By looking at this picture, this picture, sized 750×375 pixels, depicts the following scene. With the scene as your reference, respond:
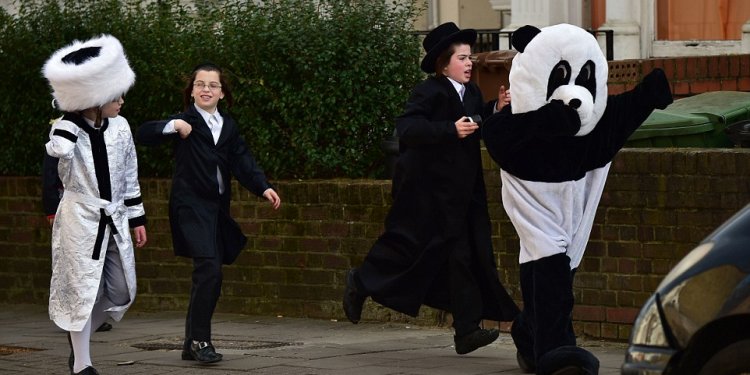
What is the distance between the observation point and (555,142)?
8.76 meters

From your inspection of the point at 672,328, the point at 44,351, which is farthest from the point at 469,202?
the point at 672,328

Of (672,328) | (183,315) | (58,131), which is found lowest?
(183,315)

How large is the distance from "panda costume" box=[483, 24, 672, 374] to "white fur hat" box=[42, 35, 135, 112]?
2144 mm

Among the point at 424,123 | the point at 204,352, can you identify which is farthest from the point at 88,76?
the point at 424,123

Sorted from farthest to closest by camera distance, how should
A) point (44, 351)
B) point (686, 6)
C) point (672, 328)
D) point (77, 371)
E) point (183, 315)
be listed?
point (686, 6)
point (183, 315)
point (44, 351)
point (77, 371)
point (672, 328)

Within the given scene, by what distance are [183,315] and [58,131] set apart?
3.61m

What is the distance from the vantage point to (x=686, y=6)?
17453 mm

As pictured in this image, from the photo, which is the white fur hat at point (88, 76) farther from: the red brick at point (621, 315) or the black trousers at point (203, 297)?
the red brick at point (621, 315)

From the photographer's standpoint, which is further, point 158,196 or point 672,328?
point 158,196

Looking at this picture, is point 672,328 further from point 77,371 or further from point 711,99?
point 711,99

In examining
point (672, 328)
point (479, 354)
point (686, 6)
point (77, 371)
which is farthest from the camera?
point (686, 6)

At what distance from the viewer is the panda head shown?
28.5 ft

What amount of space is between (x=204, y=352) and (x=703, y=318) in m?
4.36

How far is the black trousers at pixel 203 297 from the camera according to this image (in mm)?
10156
